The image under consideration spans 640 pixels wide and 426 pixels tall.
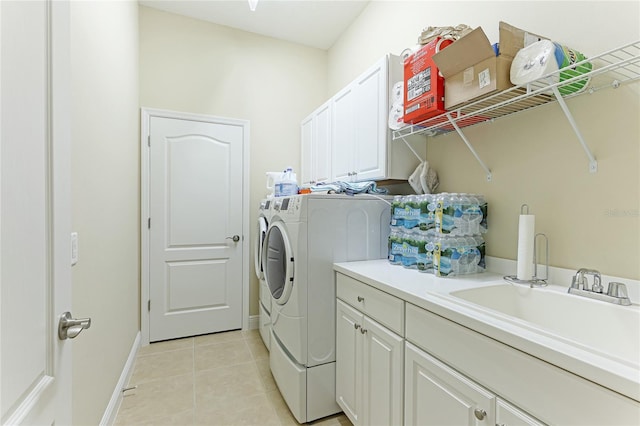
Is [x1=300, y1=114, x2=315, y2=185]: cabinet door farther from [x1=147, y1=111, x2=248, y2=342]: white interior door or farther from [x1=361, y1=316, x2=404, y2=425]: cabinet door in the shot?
[x1=361, y1=316, x2=404, y2=425]: cabinet door

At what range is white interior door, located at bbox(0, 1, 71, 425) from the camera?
20.7 inches

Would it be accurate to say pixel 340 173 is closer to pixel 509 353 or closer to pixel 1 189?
pixel 509 353

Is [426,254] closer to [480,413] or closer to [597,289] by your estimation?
[597,289]

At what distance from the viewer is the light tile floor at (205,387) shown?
1772mm

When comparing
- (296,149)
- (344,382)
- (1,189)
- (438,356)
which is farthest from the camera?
(296,149)

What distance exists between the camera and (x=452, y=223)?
57.9 inches

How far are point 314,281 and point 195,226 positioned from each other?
170cm

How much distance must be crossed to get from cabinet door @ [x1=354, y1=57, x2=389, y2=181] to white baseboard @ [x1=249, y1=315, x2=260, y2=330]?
74.1 inches

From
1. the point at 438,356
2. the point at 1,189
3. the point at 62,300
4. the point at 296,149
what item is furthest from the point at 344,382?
the point at 296,149

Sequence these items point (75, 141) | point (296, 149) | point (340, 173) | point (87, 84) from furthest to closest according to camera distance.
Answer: point (296, 149), point (340, 173), point (87, 84), point (75, 141)

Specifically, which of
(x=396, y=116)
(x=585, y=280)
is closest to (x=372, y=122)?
(x=396, y=116)

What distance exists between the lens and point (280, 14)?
2828 millimetres

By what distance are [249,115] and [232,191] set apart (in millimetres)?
831

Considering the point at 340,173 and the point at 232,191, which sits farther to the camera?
the point at 232,191
